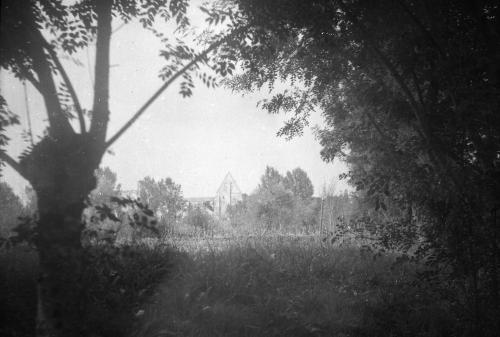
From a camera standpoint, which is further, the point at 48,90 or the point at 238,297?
the point at 238,297

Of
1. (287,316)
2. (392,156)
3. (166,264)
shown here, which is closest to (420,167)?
(392,156)

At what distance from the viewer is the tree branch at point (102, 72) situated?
11.5 ft

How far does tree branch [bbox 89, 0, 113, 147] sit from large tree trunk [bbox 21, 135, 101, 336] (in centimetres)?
27

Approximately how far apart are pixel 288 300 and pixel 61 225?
442 cm

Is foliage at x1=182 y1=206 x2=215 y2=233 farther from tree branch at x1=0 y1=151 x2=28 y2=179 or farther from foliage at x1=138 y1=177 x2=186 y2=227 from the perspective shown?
tree branch at x1=0 y1=151 x2=28 y2=179

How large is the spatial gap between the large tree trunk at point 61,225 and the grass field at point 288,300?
5.71 feet

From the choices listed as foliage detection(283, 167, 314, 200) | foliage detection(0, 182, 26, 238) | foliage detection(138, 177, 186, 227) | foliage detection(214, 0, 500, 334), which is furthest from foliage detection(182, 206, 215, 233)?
foliage detection(283, 167, 314, 200)

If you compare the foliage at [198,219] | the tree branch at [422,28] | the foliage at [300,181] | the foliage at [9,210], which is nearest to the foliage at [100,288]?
the tree branch at [422,28]

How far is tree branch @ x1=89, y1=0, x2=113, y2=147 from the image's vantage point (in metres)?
3.51

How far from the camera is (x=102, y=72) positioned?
3629 mm

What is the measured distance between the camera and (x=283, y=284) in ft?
23.1

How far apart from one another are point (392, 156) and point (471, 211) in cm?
150

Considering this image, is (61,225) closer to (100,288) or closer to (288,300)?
(100,288)

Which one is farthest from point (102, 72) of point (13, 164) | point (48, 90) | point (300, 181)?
point (300, 181)
